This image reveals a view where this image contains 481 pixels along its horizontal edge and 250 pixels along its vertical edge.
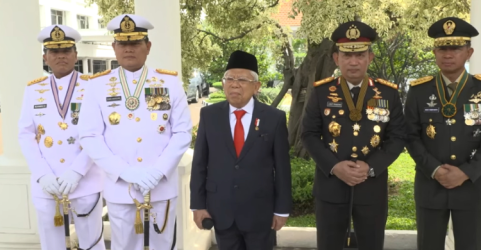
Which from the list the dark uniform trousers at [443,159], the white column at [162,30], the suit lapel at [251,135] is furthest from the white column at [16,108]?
the dark uniform trousers at [443,159]

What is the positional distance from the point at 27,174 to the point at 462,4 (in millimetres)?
6047

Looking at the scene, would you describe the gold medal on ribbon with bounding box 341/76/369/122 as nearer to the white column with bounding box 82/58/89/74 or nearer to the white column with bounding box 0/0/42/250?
the white column with bounding box 0/0/42/250

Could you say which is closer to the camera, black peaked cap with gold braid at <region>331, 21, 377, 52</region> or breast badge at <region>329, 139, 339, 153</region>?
black peaked cap with gold braid at <region>331, 21, 377, 52</region>

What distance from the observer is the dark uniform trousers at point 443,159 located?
2.74 m

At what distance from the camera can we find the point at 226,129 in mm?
2561

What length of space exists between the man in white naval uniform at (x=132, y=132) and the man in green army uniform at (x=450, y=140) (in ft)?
5.00

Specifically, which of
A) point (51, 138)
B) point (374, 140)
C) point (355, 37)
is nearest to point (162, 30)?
point (51, 138)

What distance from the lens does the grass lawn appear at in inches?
209

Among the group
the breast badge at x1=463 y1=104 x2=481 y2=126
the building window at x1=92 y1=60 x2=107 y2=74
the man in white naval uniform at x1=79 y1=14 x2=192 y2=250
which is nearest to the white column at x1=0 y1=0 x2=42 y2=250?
the man in white naval uniform at x1=79 y1=14 x2=192 y2=250

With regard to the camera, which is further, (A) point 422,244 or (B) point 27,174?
(B) point 27,174

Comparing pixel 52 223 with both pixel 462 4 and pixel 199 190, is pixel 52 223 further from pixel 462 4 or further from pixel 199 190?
pixel 462 4

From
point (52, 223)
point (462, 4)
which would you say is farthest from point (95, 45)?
point (52, 223)

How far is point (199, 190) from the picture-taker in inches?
102

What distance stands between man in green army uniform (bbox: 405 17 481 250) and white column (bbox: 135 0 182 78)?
210 centimetres
